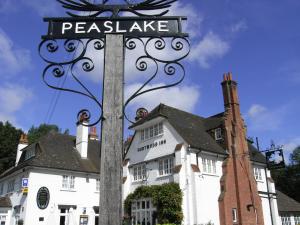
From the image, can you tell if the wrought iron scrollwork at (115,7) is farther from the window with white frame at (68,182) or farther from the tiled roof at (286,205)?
the tiled roof at (286,205)

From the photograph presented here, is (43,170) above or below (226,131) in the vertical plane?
below

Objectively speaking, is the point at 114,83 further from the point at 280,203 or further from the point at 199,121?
the point at 280,203

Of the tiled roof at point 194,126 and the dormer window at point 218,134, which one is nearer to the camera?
the tiled roof at point 194,126

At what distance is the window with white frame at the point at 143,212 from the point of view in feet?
84.0

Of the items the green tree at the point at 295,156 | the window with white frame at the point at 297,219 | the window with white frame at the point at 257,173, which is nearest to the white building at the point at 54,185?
the window with white frame at the point at 257,173

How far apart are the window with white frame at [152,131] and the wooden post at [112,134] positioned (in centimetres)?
2411

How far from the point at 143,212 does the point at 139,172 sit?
13.5 feet

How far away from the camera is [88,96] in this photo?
164 inches

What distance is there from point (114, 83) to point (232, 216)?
2404cm

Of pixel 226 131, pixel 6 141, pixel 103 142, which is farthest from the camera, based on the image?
pixel 6 141

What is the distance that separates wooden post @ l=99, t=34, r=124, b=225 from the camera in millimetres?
3752

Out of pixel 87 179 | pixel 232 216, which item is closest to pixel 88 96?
pixel 232 216

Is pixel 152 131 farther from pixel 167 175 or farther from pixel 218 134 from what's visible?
pixel 218 134

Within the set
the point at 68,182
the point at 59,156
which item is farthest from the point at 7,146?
the point at 68,182
